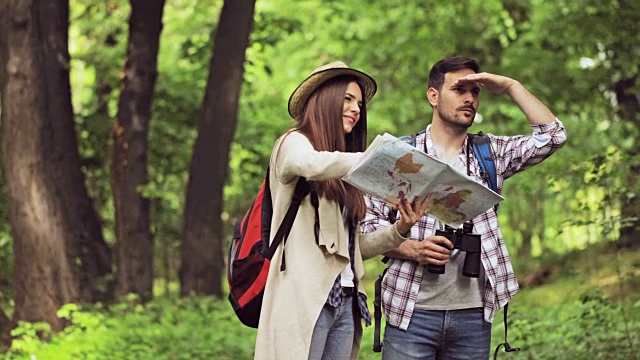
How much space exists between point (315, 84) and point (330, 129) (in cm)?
22

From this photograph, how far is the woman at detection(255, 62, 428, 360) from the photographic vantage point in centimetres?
468

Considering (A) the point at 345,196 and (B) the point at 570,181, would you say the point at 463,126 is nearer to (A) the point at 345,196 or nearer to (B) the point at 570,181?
(A) the point at 345,196

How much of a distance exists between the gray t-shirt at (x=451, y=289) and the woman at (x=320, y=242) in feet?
0.79

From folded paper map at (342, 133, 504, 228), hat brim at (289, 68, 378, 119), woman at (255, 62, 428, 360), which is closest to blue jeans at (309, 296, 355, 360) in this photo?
woman at (255, 62, 428, 360)

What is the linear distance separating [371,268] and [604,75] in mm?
16565

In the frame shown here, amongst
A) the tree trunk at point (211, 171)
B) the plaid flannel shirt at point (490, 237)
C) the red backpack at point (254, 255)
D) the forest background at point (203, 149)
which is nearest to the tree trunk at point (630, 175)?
the forest background at point (203, 149)

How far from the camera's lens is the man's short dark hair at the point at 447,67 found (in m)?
5.03

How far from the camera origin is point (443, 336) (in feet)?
16.0

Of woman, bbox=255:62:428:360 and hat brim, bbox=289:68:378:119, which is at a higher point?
hat brim, bbox=289:68:378:119

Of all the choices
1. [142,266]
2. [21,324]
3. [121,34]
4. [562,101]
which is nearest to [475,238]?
[21,324]

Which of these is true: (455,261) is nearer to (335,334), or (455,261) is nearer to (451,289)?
(451,289)

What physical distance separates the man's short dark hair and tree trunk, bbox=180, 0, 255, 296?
8.60 metres

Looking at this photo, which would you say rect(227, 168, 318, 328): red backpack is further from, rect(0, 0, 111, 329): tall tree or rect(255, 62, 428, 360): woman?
rect(0, 0, 111, 329): tall tree

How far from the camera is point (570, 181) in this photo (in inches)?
340
